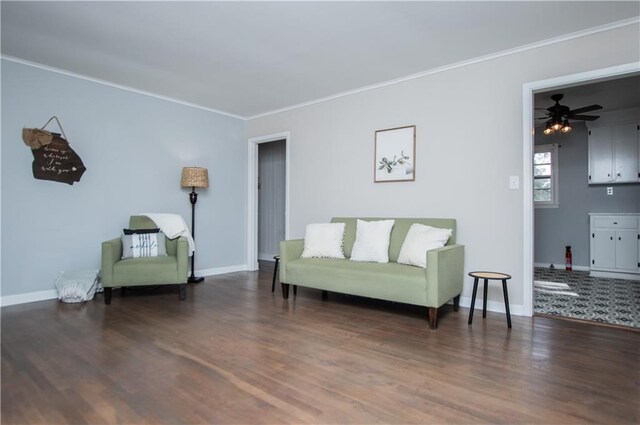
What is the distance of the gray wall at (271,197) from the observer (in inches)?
257

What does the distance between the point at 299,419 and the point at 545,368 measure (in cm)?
147

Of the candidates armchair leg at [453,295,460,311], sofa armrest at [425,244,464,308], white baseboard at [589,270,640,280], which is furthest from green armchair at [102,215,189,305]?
white baseboard at [589,270,640,280]

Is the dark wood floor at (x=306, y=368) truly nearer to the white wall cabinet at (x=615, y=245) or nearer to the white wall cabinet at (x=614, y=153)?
the white wall cabinet at (x=615, y=245)

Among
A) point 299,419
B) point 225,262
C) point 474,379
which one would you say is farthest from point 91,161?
point 474,379

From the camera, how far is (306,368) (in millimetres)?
2051

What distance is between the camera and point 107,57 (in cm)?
339

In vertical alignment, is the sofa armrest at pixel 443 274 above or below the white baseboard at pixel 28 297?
above

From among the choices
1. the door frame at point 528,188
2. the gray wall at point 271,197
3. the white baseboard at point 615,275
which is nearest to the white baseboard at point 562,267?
the white baseboard at point 615,275

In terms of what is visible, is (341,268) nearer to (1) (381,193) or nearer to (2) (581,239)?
(1) (381,193)

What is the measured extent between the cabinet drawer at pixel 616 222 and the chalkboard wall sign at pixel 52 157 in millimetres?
6832

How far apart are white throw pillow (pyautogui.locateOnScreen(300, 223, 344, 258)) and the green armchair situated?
1.25 metres

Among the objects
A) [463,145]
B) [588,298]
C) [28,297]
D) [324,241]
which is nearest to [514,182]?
[463,145]

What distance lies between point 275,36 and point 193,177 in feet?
7.36

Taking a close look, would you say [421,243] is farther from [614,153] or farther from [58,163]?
[614,153]
